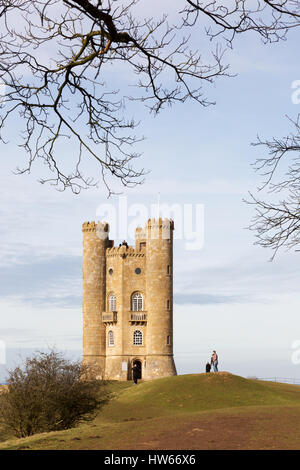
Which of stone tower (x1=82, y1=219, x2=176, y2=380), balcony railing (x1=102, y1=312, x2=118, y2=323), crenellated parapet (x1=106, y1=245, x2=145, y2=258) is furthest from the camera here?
crenellated parapet (x1=106, y1=245, x2=145, y2=258)

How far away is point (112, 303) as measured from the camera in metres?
68.2

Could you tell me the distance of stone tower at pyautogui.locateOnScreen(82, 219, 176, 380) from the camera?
65.4 meters

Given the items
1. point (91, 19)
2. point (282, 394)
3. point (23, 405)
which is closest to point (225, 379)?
point (282, 394)

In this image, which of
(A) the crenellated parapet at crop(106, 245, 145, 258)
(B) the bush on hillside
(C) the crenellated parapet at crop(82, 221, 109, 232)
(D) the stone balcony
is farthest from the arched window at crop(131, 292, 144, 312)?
(B) the bush on hillside

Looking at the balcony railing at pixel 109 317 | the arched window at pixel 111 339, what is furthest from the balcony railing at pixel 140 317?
the arched window at pixel 111 339

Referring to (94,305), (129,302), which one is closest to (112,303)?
(94,305)

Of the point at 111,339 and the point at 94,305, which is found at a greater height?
the point at 94,305

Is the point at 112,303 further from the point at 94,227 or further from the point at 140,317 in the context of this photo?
the point at 94,227

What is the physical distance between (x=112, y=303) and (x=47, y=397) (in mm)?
44425

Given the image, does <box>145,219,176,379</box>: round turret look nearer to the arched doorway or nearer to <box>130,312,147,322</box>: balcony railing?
<box>130,312,147,322</box>: balcony railing

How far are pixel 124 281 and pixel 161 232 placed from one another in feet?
21.2

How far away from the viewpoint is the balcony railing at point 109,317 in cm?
6725

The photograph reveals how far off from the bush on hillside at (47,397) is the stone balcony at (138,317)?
132 ft

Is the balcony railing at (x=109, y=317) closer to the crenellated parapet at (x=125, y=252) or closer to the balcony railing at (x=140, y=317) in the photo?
the balcony railing at (x=140, y=317)
